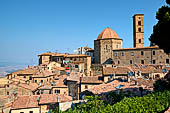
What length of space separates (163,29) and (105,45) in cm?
3668

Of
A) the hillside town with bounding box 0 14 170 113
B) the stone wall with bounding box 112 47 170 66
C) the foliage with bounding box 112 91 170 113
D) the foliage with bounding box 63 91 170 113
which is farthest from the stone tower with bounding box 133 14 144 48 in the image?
the foliage with bounding box 112 91 170 113

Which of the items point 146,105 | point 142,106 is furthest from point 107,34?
point 142,106

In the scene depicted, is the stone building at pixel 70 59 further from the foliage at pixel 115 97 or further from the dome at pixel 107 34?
the foliage at pixel 115 97

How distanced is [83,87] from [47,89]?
7302 mm

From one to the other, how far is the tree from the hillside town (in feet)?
20.3

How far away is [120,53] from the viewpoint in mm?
48281

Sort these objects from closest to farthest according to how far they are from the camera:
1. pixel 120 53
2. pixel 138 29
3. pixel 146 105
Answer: pixel 146 105 → pixel 120 53 → pixel 138 29

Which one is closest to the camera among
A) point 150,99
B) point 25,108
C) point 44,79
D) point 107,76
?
point 150,99

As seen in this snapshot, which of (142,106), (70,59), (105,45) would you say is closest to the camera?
(142,106)

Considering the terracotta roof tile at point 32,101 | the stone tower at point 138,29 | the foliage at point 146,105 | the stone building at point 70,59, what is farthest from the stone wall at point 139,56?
→ the foliage at point 146,105

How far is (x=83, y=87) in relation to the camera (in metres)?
30.5

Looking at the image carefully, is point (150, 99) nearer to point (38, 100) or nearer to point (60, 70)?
point (38, 100)

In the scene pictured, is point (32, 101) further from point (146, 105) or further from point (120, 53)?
point (120, 53)

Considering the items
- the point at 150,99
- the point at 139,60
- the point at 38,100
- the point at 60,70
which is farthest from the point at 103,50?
the point at 150,99
